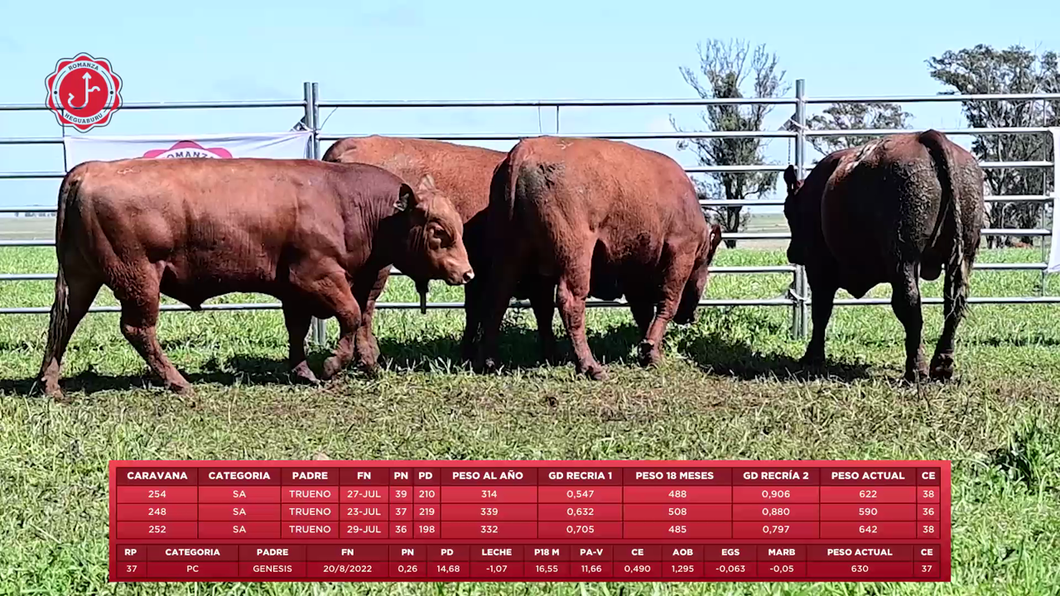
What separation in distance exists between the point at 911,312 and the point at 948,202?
28.0 inches

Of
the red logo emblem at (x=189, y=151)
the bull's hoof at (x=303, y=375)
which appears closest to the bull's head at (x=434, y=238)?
the bull's hoof at (x=303, y=375)

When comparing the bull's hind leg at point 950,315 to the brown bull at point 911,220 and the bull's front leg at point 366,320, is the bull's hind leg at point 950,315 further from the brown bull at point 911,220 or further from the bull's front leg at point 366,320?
the bull's front leg at point 366,320

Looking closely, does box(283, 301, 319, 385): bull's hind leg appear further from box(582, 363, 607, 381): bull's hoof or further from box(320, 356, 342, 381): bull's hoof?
box(582, 363, 607, 381): bull's hoof

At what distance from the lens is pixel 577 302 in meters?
8.12

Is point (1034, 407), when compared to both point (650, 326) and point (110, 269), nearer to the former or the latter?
point (650, 326)

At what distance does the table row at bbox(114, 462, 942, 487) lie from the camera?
157 inches

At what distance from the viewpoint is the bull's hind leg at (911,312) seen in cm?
763

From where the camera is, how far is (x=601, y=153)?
8.35 m

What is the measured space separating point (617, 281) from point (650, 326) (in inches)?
16.1

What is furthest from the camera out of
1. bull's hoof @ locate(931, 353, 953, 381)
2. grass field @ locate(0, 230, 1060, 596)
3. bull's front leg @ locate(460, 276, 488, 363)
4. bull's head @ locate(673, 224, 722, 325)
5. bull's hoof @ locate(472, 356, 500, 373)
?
bull's head @ locate(673, 224, 722, 325)

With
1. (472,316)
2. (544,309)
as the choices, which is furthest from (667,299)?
(472,316)

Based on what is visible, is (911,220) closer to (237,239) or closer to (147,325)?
(237,239)

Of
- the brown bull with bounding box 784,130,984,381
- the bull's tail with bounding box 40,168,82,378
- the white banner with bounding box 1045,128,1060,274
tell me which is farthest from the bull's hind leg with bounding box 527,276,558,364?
the white banner with bounding box 1045,128,1060,274

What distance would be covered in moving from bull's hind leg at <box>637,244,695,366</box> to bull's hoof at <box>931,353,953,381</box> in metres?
1.85
